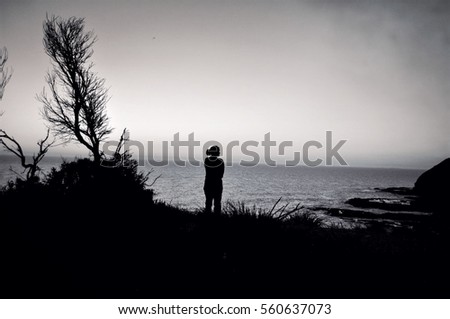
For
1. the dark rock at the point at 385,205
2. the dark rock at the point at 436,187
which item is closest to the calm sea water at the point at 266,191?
the dark rock at the point at 385,205

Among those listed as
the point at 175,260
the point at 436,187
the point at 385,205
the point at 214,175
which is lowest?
the point at 385,205

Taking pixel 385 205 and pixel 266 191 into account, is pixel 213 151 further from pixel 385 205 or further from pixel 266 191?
pixel 266 191

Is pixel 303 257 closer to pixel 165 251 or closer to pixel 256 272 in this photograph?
pixel 256 272

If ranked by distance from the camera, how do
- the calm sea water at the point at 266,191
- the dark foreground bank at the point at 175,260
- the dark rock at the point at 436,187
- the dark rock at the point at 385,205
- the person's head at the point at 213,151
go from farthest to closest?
the calm sea water at the point at 266,191 < the dark rock at the point at 436,187 < the dark rock at the point at 385,205 < the person's head at the point at 213,151 < the dark foreground bank at the point at 175,260

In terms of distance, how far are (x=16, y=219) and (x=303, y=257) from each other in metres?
5.16

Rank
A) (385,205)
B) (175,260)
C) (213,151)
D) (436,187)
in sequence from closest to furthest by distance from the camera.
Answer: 1. (175,260)
2. (213,151)
3. (385,205)
4. (436,187)

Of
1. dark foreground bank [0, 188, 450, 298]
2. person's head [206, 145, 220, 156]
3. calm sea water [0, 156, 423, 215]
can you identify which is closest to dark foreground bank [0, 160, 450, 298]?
dark foreground bank [0, 188, 450, 298]

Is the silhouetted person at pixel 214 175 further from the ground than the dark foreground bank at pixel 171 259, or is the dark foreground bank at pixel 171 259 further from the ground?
the silhouetted person at pixel 214 175

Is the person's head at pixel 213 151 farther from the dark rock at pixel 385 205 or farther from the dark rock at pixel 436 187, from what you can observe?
the dark rock at pixel 436 187

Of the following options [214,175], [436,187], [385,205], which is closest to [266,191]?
[385,205]

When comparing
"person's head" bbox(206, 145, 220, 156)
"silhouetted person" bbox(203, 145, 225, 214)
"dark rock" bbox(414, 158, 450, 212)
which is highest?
"person's head" bbox(206, 145, 220, 156)

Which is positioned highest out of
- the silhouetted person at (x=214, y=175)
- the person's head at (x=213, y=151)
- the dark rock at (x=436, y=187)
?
the person's head at (x=213, y=151)

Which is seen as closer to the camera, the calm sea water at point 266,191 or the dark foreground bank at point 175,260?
the dark foreground bank at point 175,260

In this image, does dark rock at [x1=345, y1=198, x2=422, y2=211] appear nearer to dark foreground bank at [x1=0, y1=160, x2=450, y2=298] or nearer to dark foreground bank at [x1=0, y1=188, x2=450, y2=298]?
dark foreground bank at [x1=0, y1=160, x2=450, y2=298]
